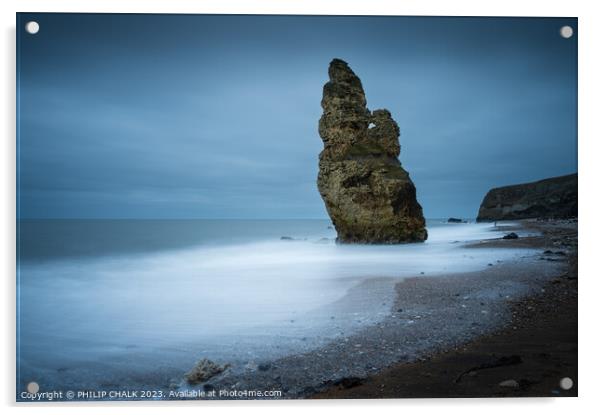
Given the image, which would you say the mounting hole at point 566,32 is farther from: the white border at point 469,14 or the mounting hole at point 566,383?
the mounting hole at point 566,383

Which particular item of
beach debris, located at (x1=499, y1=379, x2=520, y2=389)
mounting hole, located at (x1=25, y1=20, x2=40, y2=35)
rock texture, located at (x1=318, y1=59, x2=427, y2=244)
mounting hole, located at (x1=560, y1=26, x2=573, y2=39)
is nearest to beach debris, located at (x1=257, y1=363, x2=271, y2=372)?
beach debris, located at (x1=499, y1=379, x2=520, y2=389)

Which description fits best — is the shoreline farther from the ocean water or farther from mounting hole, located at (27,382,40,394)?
mounting hole, located at (27,382,40,394)

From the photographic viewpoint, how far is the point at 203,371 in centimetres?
390

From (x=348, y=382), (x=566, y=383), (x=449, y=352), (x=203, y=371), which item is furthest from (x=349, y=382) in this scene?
(x=566, y=383)

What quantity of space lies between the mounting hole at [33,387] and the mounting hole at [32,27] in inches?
144

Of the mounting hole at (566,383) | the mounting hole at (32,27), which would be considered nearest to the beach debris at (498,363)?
the mounting hole at (566,383)

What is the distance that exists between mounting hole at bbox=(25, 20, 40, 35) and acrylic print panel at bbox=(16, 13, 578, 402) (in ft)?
0.06

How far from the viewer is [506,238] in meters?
9.05

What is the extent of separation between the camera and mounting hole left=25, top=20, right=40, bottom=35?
4.32 metres

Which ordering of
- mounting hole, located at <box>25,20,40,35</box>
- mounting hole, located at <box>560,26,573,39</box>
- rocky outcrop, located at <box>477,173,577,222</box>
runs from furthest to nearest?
rocky outcrop, located at <box>477,173,577,222</box>
mounting hole, located at <box>560,26,573,39</box>
mounting hole, located at <box>25,20,40,35</box>

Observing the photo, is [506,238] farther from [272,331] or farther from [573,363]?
[272,331]

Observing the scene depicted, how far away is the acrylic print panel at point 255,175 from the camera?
12.8 feet
